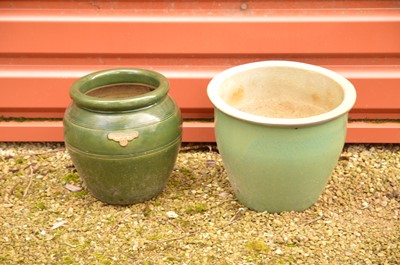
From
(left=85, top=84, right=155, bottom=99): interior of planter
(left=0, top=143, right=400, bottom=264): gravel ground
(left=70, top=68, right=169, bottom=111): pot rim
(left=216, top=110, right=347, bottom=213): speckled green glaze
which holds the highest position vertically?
(left=70, top=68, right=169, bottom=111): pot rim

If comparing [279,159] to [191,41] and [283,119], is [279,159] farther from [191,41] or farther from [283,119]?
[191,41]

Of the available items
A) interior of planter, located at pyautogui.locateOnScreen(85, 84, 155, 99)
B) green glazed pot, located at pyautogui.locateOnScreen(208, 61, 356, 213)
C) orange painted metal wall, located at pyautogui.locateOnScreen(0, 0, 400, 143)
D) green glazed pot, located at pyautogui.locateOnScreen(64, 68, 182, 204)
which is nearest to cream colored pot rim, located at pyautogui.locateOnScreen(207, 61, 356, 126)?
green glazed pot, located at pyautogui.locateOnScreen(208, 61, 356, 213)

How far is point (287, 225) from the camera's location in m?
3.42

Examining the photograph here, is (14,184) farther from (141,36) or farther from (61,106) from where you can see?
(141,36)

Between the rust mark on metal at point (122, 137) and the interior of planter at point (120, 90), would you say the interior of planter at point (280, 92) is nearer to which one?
the interior of planter at point (120, 90)

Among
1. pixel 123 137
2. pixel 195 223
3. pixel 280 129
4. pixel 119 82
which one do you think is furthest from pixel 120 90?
pixel 280 129

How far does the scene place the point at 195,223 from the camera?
346cm

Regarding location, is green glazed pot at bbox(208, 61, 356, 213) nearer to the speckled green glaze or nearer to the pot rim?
the speckled green glaze

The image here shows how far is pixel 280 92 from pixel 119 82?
0.95 metres

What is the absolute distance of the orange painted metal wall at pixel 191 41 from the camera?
12.5 ft

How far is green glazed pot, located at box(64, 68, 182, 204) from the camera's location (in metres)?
3.35

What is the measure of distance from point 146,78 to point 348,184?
1344 mm

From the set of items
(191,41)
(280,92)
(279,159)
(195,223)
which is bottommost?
(195,223)

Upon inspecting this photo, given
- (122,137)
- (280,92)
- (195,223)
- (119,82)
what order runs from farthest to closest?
(280,92) → (119,82) → (195,223) → (122,137)
